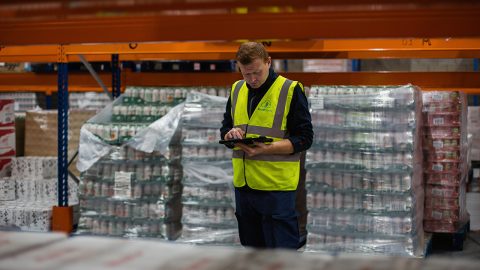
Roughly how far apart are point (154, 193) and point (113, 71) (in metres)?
2.05

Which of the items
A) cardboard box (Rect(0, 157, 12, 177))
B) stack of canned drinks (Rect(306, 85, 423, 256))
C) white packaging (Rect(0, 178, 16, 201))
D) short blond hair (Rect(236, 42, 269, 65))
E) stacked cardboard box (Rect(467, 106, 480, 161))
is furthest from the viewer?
stacked cardboard box (Rect(467, 106, 480, 161))

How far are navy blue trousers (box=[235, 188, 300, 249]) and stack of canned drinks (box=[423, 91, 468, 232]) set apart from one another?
13.2ft

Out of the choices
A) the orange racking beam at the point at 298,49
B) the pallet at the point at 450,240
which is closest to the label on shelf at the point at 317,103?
the orange racking beam at the point at 298,49

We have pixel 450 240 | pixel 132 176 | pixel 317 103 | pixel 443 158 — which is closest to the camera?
pixel 317 103

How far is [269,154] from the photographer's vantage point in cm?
421

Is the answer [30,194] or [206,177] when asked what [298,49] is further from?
[30,194]

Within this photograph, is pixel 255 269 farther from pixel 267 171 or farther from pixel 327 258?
pixel 267 171

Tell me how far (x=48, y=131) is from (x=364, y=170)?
15.6 ft

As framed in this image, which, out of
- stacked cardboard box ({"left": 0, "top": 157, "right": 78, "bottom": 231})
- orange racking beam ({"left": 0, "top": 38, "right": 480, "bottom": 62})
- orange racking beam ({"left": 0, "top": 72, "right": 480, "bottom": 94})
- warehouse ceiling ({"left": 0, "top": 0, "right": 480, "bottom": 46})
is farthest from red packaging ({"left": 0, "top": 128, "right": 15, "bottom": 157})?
warehouse ceiling ({"left": 0, "top": 0, "right": 480, "bottom": 46})

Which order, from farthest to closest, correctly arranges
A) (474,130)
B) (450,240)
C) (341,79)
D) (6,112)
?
(474,130) → (6,112) → (450,240) → (341,79)

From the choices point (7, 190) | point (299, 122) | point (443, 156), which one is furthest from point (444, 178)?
point (7, 190)

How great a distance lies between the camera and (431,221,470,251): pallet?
7875 mm

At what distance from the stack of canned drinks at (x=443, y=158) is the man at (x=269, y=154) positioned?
397 cm

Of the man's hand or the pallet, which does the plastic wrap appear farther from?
the pallet
